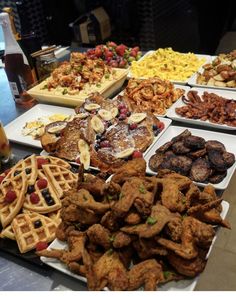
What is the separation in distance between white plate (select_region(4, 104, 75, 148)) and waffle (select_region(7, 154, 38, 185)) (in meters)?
0.42

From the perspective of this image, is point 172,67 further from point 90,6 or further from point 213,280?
point 90,6

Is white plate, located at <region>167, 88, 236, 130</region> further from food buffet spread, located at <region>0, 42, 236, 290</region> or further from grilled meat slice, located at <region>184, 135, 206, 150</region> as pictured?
grilled meat slice, located at <region>184, 135, 206, 150</region>

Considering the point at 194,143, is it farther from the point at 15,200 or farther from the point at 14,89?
the point at 14,89

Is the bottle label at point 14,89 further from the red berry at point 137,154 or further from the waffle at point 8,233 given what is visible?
the waffle at point 8,233

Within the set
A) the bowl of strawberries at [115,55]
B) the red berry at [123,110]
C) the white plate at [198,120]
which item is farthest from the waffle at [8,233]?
the bowl of strawberries at [115,55]

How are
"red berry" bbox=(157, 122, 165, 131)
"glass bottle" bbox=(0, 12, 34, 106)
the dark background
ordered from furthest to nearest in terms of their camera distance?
1. the dark background
2. "glass bottle" bbox=(0, 12, 34, 106)
3. "red berry" bbox=(157, 122, 165, 131)

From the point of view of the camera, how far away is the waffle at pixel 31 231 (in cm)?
175

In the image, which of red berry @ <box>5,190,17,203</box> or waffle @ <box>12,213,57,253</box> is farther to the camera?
red berry @ <box>5,190,17,203</box>

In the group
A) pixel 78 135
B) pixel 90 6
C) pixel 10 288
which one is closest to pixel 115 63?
pixel 78 135

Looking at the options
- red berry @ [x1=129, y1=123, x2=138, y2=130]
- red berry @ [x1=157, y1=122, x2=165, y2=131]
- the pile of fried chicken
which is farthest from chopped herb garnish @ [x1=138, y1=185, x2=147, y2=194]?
red berry @ [x1=157, y1=122, x2=165, y2=131]

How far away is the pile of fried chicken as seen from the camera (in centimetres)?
146

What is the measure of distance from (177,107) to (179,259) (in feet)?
5.46

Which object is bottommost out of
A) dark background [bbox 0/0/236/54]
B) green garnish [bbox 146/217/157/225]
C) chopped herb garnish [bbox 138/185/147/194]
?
dark background [bbox 0/0/236/54]

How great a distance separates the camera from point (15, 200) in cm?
195
